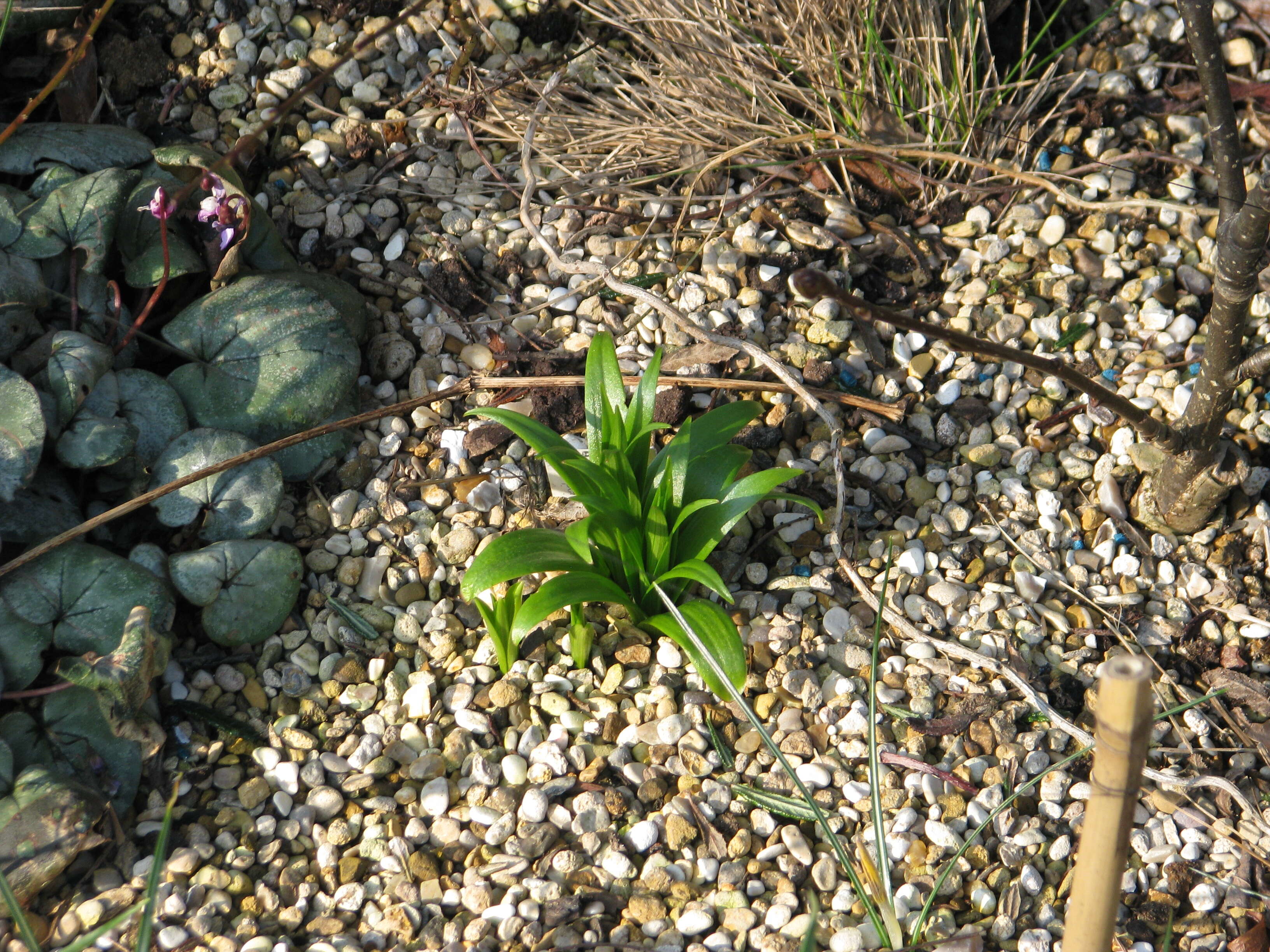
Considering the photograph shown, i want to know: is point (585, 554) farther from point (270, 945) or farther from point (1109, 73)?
point (1109, 73)

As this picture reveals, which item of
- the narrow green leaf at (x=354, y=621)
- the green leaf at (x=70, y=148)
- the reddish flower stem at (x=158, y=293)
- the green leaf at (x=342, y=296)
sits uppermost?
the green leaf at (x=70, y=148)

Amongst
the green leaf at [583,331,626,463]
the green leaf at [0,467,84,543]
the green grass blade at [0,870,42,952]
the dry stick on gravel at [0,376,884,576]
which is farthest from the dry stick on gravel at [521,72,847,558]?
the green grass blade at [0,870,42,952]

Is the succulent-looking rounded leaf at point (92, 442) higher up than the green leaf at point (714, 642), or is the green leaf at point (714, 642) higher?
the succulent-looking rounded leaf at point (92, 442)

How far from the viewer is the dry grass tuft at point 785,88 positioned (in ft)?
7.66

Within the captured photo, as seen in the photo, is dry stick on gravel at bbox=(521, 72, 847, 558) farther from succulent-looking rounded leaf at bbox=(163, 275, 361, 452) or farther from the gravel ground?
succulent-looking rounded leaf at bbox=(163, 275, 361, 452)

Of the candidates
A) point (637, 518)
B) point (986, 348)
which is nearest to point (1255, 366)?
point (986, 348)

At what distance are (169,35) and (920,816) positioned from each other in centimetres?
251

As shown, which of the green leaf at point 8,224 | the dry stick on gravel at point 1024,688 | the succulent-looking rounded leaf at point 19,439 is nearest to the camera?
the dry stick on gravel at point 1024,688

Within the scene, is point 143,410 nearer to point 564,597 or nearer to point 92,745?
point 92,745

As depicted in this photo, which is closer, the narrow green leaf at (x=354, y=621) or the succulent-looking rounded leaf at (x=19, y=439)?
the succulent-looking rounded leaf at (x=19, y=439)

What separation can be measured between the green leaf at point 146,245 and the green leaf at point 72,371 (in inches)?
8.9

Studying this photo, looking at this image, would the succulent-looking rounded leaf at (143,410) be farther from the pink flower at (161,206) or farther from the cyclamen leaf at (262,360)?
the pink flower at (161,206)

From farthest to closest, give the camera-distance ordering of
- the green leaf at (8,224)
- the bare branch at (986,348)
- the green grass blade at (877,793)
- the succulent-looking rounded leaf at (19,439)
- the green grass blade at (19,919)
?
the green leaf at (8,224), the succulent-looking rounded leaf at (19,439), the green grass blade at (877,793), the green grass blade at (19,919), the bare branch at (986,348)

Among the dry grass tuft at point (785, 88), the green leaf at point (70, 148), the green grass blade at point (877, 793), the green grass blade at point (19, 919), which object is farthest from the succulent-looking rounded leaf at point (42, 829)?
the dry grass tuft at point (785, 88)
